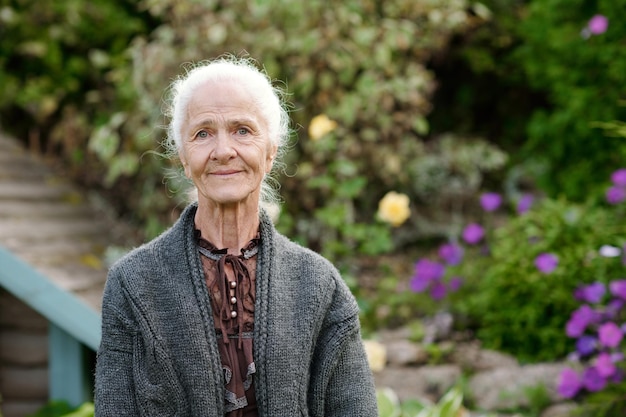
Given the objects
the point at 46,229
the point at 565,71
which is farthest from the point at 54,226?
the point at 565,71

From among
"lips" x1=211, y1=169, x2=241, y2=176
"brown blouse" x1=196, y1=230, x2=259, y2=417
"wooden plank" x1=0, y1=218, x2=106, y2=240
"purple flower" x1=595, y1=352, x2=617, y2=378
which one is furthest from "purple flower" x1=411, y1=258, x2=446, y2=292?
"lips" x1=211, y1=169, x2=241, y2=176

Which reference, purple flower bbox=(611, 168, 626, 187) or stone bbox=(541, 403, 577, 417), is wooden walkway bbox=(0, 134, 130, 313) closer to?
stone bbox=(541, 403, 577, 417)

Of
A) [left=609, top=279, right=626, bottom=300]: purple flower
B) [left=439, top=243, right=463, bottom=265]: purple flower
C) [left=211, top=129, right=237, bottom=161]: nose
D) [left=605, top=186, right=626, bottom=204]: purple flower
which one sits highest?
[left=605, top=186, right=626, bottom=204]: purple flower

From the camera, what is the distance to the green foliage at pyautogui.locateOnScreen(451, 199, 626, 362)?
16.3 feet

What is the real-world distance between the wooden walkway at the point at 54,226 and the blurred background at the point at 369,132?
279mm

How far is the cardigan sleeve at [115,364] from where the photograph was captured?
6.39 feet

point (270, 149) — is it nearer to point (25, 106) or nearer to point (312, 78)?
point (312, 78)

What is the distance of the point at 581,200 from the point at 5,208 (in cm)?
386

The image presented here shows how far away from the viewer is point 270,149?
2.05m

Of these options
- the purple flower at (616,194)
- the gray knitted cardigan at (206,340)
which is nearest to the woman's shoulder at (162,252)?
the gray knitted cardigan at (206,340)

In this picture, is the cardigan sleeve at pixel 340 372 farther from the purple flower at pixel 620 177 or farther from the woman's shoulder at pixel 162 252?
the purple flower at pixel 620 177

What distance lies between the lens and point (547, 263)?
16.3 feet

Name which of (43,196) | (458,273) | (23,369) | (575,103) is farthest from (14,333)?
(575,103)

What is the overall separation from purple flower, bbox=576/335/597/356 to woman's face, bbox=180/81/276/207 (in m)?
3.08
